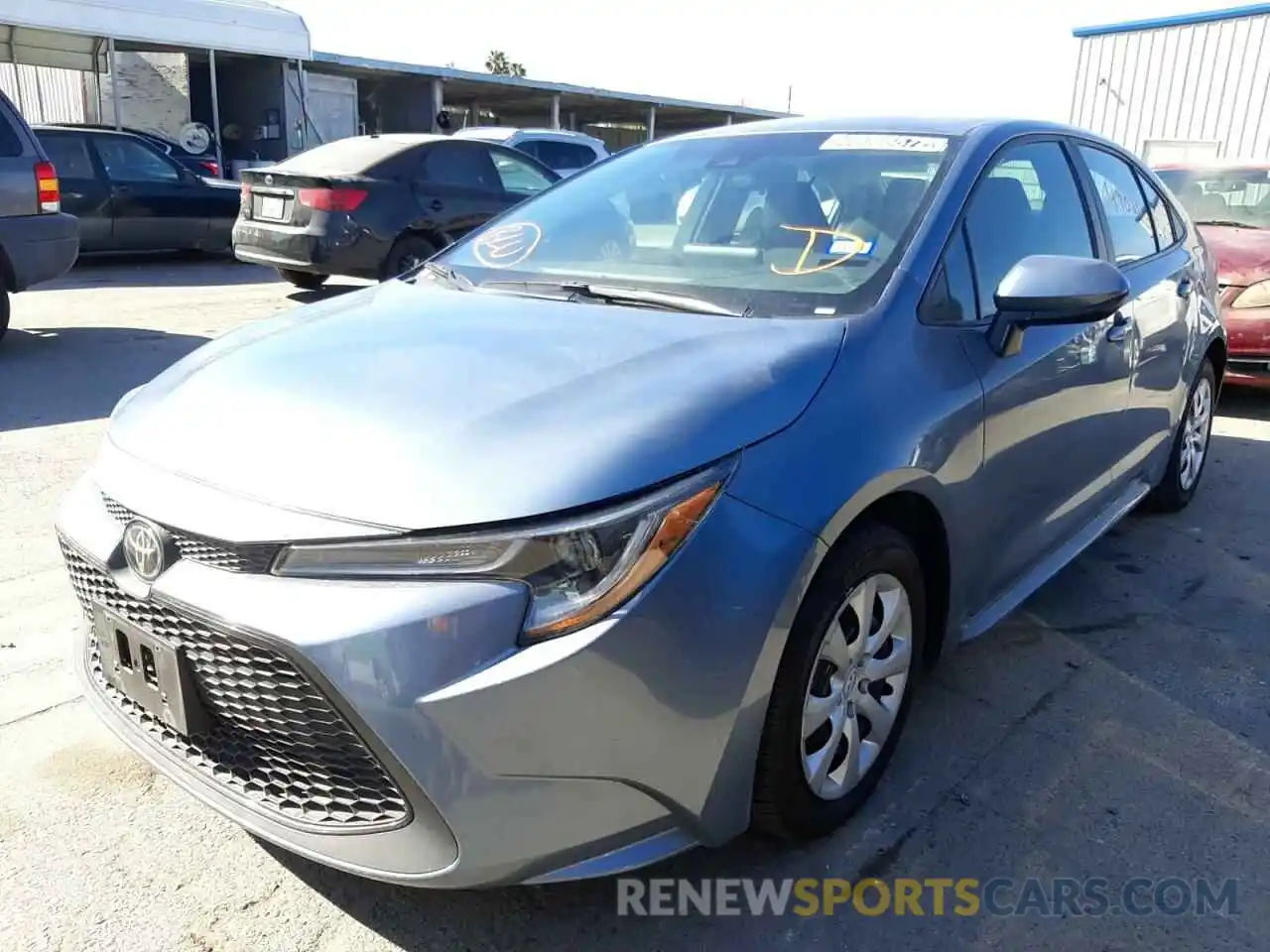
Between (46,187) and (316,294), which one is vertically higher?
(46,187)

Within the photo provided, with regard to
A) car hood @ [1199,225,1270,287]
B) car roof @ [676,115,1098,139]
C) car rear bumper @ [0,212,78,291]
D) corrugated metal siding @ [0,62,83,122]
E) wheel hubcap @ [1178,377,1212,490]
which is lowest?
wheel hubcap @ [1178,377,1212,490]

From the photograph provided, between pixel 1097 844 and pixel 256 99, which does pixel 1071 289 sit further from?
pixel 256 99

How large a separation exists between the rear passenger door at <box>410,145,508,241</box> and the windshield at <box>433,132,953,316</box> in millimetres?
6188

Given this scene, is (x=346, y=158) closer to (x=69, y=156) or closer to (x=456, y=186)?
(x=456, y=186)

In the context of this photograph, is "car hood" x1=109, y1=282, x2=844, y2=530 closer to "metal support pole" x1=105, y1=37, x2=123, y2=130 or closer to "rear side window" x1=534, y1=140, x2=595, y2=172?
"rear side window" x1=534, y1=140, x2=595, y2=172

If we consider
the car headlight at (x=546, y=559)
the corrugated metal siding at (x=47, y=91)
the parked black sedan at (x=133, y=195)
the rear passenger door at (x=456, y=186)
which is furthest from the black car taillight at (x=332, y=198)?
the corrugated metal siding at (x=47, y=91)

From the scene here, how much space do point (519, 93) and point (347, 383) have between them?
29.2 metres

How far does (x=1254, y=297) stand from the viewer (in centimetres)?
625

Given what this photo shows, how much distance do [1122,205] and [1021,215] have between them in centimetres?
103

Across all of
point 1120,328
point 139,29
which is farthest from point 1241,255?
point 139,29

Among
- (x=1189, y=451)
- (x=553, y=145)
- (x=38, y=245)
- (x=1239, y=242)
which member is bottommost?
(x=1189, y=451)

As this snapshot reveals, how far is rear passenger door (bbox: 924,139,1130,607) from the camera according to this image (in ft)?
8.55

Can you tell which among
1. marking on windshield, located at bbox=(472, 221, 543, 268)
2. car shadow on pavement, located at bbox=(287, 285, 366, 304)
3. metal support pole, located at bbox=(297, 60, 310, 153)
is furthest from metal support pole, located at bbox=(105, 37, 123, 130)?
marking on windshield, located at bbox=(472, 221, 543, 268)

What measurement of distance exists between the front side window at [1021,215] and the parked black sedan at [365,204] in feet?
21.5
